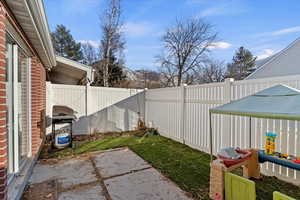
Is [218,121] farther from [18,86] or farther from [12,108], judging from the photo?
[18,86]

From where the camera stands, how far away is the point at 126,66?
15.7 meters

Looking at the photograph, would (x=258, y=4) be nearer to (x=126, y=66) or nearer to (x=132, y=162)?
(x=132, y=162)

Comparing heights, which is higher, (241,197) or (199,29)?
(199,29)

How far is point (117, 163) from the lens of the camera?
377cm

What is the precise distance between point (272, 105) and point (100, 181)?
2935mm

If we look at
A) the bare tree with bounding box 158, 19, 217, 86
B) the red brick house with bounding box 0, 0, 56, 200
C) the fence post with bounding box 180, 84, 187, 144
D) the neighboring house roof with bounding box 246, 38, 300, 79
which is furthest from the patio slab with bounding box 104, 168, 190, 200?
the bare tree with bounding box 158, 19, 217, 86

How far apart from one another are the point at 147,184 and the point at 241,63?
25.1 m

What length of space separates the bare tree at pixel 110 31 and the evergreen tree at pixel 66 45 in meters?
8.46

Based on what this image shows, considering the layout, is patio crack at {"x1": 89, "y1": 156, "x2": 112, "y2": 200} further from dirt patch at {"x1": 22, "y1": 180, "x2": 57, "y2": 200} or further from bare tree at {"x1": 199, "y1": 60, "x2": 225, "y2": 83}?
bare tree at {"x1": 199, "y1": 60, "x2": 225, "y2": 83}

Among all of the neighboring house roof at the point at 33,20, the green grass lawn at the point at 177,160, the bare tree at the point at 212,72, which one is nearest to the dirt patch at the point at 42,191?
the green grass lawn at the point at 177,160

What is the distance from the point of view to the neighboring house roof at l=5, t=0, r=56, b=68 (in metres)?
1.97

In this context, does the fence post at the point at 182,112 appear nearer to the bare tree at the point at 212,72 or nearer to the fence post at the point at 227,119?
the fence post at the point at 227,119

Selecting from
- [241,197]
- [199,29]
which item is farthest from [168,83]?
[241,197]

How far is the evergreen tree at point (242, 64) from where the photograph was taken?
2130 cm
